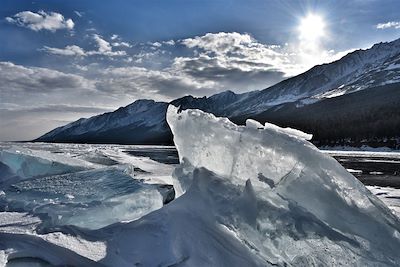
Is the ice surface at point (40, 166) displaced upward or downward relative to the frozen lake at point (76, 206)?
upward

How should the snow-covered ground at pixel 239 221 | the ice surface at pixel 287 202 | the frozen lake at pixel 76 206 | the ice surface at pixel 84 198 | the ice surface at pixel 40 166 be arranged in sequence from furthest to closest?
the ice surface at pixel 40 166 → the ice surface at pixel 84 198 → the frozen lake at pixel 76 206 → the ice surface at pixel 287 202 → the snow-covered ground at pixel 239 221

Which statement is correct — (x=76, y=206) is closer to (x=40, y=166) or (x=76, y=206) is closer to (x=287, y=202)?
(x=287, y=202)

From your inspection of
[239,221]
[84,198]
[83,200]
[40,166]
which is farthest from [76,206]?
[40,166]

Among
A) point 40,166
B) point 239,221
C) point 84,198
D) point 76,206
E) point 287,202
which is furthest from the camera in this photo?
point 40,166

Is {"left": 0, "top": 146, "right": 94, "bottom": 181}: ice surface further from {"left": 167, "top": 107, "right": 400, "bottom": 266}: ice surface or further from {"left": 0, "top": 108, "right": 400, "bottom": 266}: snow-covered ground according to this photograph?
{"left": 167, "top": 107, "right": 400, "bottom": 266}: ice surface

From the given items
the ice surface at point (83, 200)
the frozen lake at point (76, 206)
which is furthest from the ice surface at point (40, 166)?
the ice surface at point (83, 200)

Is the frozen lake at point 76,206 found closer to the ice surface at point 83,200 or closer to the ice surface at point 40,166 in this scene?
the ice surface at point 83,200

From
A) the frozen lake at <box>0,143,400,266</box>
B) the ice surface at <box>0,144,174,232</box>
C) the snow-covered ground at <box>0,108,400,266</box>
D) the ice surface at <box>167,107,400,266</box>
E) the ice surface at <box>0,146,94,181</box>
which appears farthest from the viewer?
the ice surface at <box>0,146,94,181</box>

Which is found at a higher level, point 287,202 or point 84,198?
point 287,202

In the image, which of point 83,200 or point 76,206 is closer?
point 76,206

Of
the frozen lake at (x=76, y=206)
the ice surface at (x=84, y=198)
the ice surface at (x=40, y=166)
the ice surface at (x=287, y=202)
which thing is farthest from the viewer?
the ice surface at (x=40, y=166)

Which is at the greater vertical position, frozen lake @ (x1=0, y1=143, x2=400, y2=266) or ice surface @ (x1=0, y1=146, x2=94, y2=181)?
ice surface @ (x1=0, y1=146, x2=94, y2=181)

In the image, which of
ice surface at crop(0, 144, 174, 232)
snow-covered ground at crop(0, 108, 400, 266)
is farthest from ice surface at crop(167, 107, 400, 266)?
ice surface at crop(0, 144, 174, 232)

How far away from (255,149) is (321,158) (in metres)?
1.27
